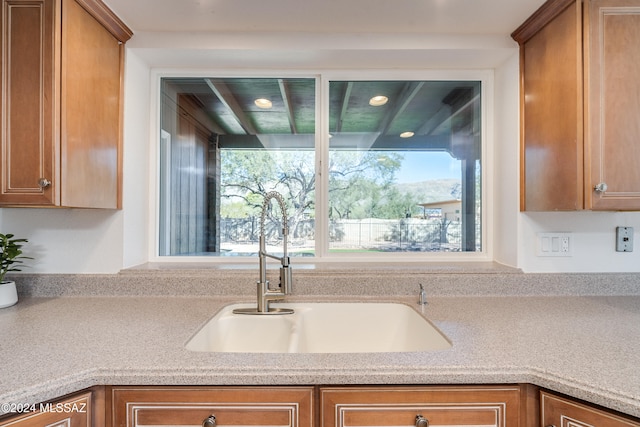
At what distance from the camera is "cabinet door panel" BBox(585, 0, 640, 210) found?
45.8 inches

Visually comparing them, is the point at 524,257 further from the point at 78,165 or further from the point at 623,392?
the point at 78,165

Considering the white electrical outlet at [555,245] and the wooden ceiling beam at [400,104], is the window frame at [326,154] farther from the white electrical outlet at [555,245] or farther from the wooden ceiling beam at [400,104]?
Result: the white electrical outlet at [555,245]

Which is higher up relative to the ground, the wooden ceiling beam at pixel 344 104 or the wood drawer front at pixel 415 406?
the wooden ceiling beam at pixel 344 104

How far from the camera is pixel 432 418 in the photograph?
0.84m

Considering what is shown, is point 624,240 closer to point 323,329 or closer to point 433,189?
point 433,189

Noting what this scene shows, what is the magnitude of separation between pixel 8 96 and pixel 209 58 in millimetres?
790

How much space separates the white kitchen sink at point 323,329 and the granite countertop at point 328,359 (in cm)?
14

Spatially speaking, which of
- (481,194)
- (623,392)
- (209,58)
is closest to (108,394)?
(623,392)

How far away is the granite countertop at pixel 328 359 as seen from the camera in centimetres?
77

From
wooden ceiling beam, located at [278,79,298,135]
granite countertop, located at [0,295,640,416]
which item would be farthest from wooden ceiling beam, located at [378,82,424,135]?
granite countertop, located at [0,295,640,416]

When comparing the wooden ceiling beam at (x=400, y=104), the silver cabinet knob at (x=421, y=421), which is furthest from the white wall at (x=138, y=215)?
the silver cabinet knob at (x=421, y=421)

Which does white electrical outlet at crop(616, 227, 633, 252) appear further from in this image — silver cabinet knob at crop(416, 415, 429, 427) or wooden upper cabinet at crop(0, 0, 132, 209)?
wooden upper cabinet at crop(0, 0, 132, 209)

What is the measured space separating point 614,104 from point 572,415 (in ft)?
3.51

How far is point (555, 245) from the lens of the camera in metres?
1.51
